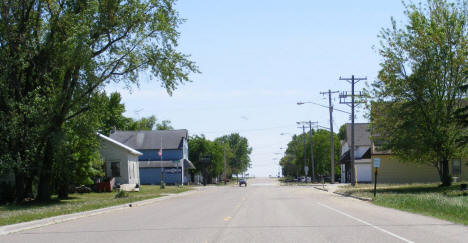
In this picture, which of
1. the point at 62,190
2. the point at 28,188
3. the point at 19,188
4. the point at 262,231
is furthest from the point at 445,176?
the point at 19,188

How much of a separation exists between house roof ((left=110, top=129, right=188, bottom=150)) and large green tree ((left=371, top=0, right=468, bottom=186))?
4416cm

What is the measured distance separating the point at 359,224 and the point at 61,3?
2259 cm

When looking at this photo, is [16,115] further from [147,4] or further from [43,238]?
[43,238]

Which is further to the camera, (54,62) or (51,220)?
(54,62)

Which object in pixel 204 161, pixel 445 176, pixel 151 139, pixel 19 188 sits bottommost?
pixel 204 161

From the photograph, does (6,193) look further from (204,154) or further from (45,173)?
(204,154)

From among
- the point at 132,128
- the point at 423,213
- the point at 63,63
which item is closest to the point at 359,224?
A: the point at 423,213

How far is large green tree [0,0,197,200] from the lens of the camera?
2802 centimetres

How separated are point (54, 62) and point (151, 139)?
4892 cm

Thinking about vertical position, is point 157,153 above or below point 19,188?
above

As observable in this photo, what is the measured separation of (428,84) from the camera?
35.7 m

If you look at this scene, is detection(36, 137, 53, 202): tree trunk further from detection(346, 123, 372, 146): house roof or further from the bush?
detection(346, 123, 372, 146): house roof

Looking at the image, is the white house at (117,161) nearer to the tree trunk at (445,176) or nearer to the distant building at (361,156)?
the distant building at (361,156)

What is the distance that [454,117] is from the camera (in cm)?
3478
